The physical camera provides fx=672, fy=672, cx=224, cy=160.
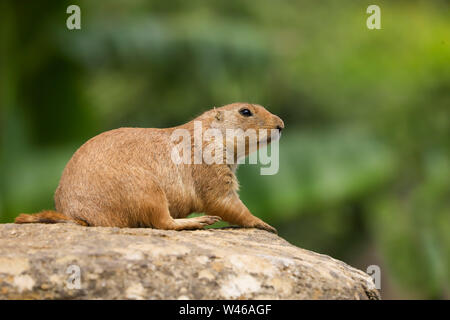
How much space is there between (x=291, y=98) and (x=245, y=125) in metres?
6.50

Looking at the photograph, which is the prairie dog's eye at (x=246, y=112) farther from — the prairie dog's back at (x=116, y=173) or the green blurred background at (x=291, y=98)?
the green blurred background at (x=291, y=98)

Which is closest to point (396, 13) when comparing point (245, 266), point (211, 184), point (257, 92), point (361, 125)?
point (361, 125)

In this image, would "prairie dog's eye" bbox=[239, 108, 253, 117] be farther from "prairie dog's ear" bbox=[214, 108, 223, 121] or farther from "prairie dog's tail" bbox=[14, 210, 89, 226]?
"prairie dog's tail" bbox=[14, 210, 89, 226]

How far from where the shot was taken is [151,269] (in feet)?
14.3

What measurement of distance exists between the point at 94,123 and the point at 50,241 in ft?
14.2

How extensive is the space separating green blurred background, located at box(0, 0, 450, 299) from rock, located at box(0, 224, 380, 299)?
361cm

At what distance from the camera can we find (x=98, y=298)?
13.7 ft

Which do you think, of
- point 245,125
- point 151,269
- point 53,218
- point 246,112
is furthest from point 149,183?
point 246,112

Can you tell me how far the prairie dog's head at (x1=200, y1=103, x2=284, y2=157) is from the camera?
20.4 feet

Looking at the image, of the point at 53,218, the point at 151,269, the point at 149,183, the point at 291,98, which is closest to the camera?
the point at 151,269

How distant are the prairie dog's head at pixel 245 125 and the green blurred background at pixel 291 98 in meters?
2.52

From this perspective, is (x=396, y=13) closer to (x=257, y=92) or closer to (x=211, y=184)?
(x=257, y=92)

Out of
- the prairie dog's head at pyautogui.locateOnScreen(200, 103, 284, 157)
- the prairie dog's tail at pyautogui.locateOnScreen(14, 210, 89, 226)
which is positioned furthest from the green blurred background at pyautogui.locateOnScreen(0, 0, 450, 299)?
the prairie dog's tail at pyautogui.locateOnScreen(14, 210, 89, 226)

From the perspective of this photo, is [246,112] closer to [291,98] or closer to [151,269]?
[151,269]
